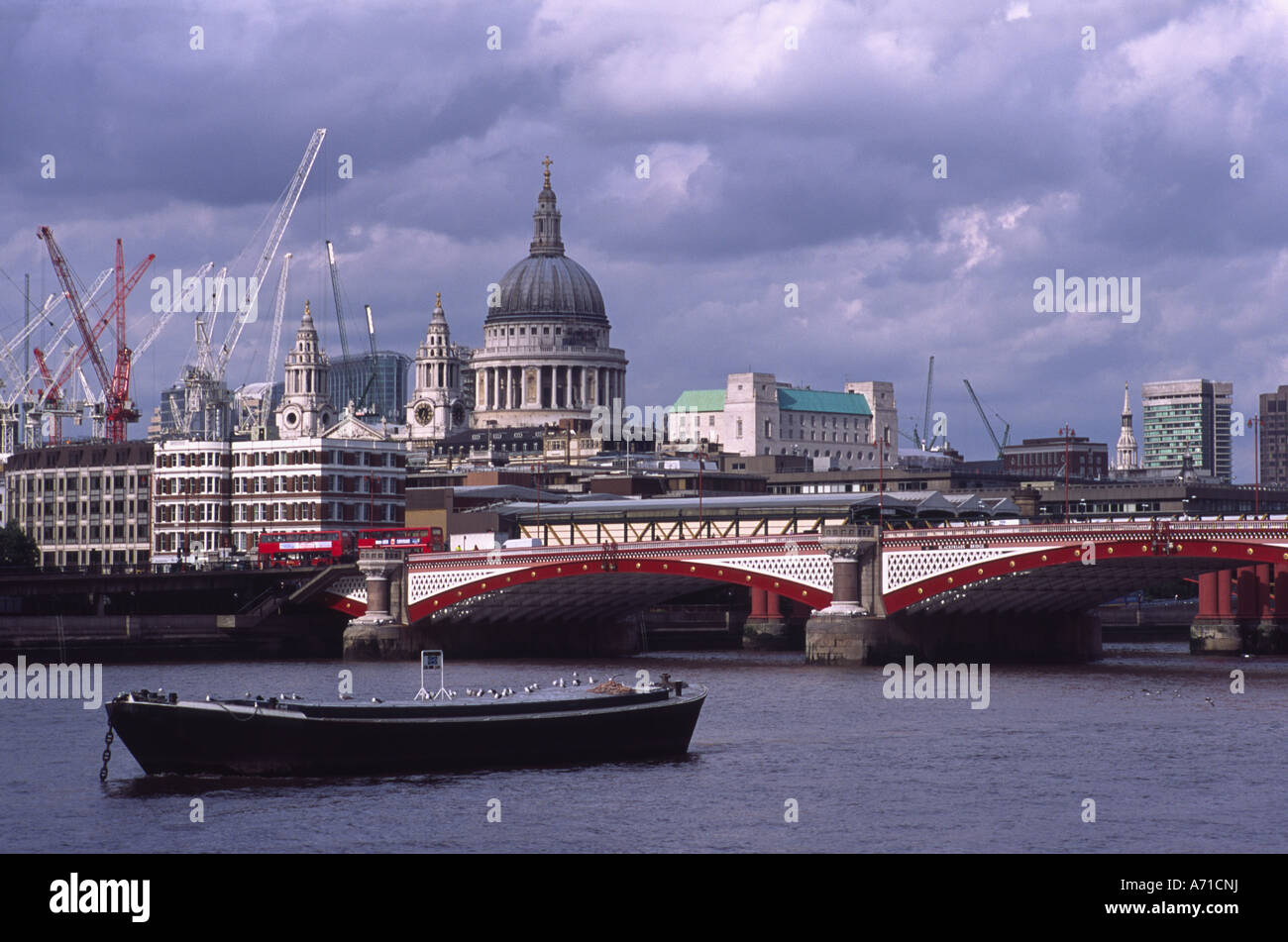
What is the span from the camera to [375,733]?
221 ft

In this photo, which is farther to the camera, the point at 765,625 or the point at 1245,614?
the point at 765,625

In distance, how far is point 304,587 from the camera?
13825 cm

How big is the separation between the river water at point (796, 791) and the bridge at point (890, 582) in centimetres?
1648

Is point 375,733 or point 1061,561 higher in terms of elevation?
point 1061,561

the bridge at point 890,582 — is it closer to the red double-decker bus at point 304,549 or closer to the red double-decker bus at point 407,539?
the red double-decker bus at point 407,539

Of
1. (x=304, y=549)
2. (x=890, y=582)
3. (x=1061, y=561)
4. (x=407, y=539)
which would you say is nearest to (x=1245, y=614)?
(x=1061, y=561)

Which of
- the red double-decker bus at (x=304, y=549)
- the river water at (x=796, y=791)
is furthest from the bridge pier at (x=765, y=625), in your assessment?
the river water at (x=796, y=791)

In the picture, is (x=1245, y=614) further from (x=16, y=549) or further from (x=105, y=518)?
(x=105, y=518)

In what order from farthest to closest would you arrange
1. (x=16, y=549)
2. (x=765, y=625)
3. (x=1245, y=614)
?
(x=16, y=549) → (x=765, y=625) → (x=1245, y=614)

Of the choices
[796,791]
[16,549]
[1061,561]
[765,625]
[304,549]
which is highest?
[1061,561]

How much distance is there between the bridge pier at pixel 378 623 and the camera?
13212 cm

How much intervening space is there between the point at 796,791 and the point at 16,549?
404 feet
